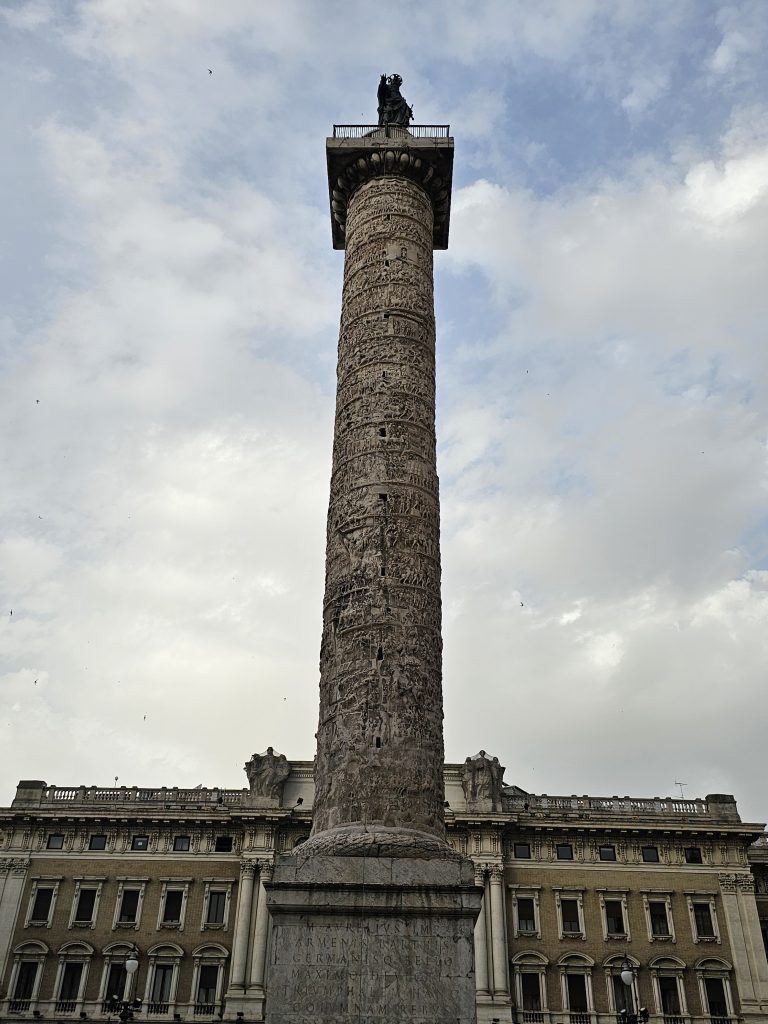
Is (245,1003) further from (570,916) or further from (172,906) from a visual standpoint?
(570,916)

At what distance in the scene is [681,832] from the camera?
34656 mm

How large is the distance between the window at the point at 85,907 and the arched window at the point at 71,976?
2.53ft

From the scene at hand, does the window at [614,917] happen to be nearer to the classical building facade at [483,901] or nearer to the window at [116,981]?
the classical building facade at [483,901]

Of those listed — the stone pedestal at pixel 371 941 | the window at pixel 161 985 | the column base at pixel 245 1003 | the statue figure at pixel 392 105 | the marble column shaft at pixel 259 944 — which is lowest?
the stone pedestal at pixel 371 941

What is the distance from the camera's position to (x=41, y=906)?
34.1 m

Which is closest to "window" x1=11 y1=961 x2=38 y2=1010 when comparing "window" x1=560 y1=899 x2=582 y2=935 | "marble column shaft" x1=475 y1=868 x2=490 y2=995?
"marble column shaft" x1=475 y1=868 x2=490 y2=995

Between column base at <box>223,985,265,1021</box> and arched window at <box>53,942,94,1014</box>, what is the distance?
16.3 ft

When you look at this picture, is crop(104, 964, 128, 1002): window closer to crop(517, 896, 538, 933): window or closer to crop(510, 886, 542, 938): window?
crop(510, 886, 542, 938): window

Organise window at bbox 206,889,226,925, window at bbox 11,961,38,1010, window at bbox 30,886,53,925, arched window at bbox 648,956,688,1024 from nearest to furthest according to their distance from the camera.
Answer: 1. arched window at bbox 648,956,688,1024
2. window at bbox 11,961,38,1010
3. window at bbox 206,889,226,925
4. window at bbox 30,886,53,925

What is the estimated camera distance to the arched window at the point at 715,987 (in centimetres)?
3158

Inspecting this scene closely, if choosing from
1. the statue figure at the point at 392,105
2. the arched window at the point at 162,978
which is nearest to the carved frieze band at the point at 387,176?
the statue figure at the point at 392,105

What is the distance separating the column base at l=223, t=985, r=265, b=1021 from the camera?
103ft

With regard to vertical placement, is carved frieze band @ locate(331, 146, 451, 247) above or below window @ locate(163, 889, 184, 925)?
above

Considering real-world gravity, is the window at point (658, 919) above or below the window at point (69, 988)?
above
